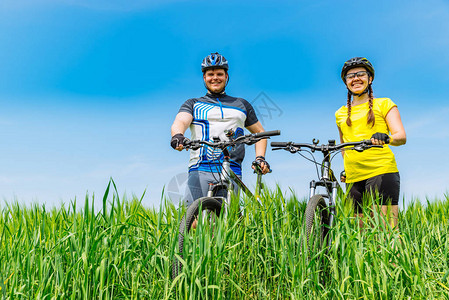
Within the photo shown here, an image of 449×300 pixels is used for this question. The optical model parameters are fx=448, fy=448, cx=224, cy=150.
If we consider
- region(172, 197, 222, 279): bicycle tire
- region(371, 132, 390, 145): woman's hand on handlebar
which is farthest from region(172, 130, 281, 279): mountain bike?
region(371, 132, 390, 145): woman's hand on handlebar

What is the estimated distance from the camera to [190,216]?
3.55 metres

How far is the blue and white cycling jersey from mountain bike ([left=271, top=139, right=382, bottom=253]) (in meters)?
0.78

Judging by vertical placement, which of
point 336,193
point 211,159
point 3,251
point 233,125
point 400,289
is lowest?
point 400,289

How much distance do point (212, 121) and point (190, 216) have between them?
1.55 metres

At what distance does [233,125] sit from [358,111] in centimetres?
135

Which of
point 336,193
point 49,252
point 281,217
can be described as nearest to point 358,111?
point 336,193

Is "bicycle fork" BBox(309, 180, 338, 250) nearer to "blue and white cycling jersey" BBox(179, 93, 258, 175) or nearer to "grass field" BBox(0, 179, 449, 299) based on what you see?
"grass field" BBox(0, 179, 449, 299)

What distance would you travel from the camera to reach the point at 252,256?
3.87m

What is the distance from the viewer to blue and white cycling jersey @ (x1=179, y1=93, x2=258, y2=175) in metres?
4.71

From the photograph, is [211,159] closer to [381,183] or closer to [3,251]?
[381,183]

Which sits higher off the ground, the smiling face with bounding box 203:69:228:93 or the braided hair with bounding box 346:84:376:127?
the smiling face with bounding box 203:69:228:93

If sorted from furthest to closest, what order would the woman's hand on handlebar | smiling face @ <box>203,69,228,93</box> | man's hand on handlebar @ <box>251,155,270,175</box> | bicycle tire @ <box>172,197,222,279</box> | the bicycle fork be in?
smiling face @ <box>203,69,228,93</box> < man's hand on handlebar @ <box>251,155,270,175</box> < the bicycle fork < the woman's hand on handlebar < bicycle tire @ <box>172,197,222,279</box>

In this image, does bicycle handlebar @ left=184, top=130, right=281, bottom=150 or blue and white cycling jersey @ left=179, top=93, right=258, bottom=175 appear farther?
blue and white cycling jersey @ left=179, top=93, right=258, bottom=175

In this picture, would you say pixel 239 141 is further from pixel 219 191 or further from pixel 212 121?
pixel 212 121
